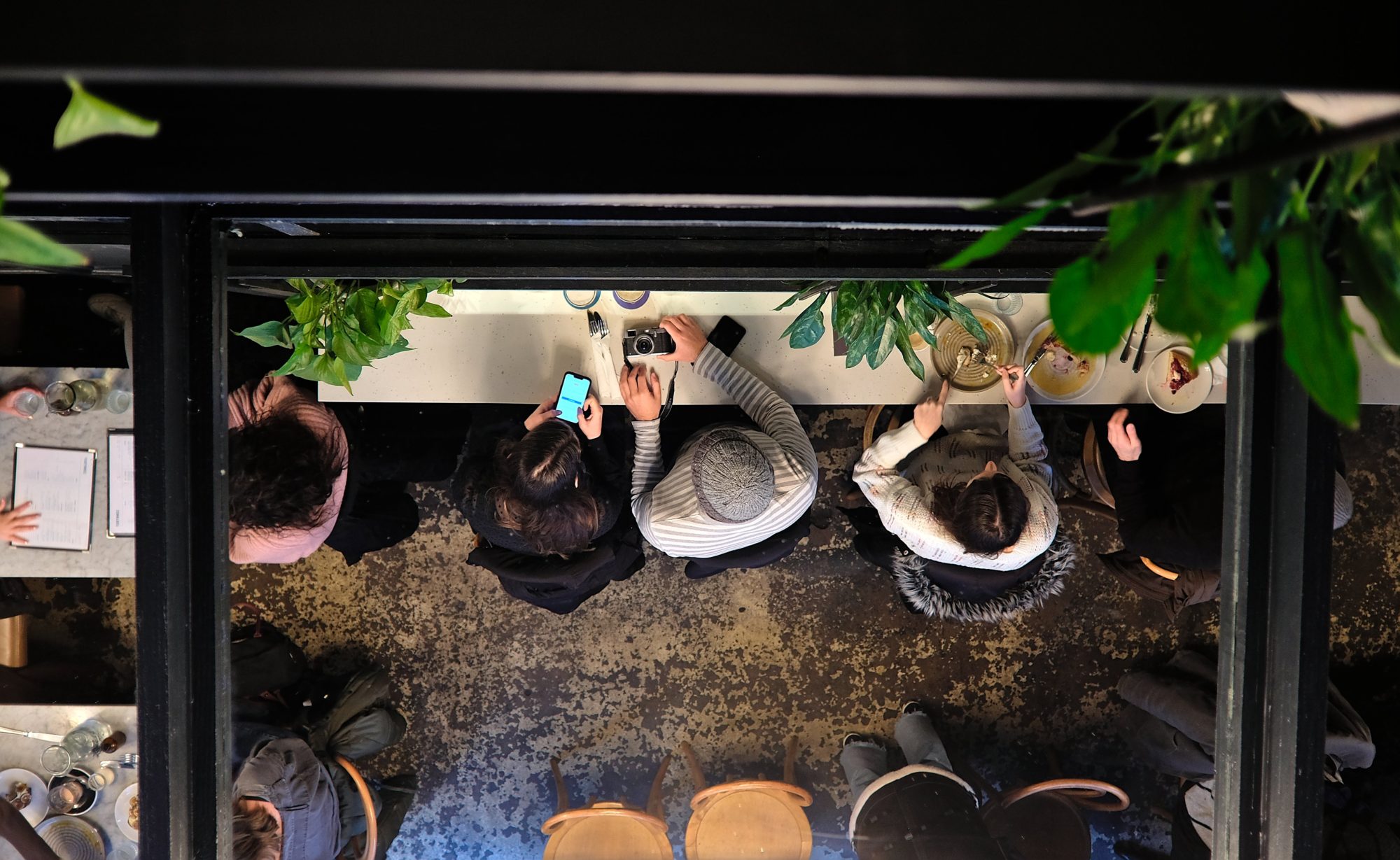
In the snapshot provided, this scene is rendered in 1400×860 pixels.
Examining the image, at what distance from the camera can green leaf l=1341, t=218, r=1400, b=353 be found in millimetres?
471

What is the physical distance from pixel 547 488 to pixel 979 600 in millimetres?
1209

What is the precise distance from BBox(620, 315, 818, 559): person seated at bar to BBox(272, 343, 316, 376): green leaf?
678 millimetres

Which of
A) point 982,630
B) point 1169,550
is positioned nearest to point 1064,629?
point 982,630

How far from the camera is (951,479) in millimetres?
1924

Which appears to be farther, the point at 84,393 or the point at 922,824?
the point at 922,824

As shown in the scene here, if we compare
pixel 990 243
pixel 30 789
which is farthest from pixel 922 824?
pixel 30 789

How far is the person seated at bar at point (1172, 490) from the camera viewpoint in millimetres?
1782

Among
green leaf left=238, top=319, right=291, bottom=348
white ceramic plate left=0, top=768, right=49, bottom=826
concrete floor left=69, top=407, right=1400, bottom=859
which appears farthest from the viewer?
concrete floor left=69, top=407, right=1400, bottom=859

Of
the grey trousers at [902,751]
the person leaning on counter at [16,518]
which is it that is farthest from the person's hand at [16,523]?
the grey trousers at [902,751]

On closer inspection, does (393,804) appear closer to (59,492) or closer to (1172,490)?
(59,492)

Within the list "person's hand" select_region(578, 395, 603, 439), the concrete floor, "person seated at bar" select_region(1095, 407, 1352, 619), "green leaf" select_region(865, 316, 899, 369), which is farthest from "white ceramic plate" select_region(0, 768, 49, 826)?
"person seated at bar" select_region(1095, 407, 1352, 619)

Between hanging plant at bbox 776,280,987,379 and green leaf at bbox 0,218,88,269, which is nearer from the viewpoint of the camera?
green leaf at bbox 0,218,88,269

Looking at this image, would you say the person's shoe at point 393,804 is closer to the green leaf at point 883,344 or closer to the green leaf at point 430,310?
the green leaf at point 430,310

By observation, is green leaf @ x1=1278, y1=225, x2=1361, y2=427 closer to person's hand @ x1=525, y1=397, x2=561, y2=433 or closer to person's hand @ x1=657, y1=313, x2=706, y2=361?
person's hand @ x1=657, y1=313, x2=706, y2=361
